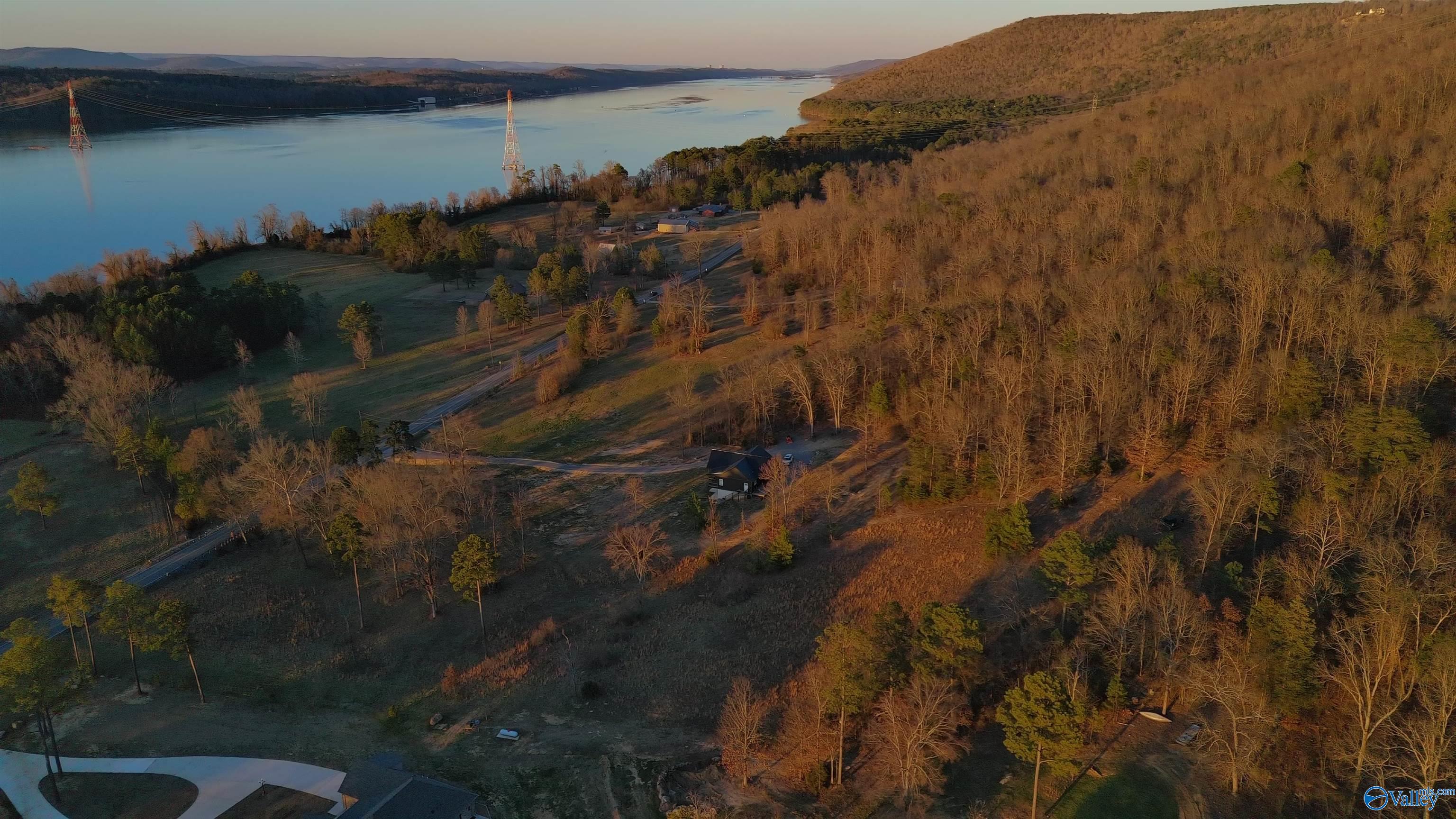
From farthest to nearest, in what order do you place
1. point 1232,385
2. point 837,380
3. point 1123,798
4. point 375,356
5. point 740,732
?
point 375,356
point 837,380
point 1232,385
point 740,732
point 1123,798

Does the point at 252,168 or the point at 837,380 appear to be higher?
the point at 252,168

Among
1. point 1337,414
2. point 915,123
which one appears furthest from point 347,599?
point 915,123

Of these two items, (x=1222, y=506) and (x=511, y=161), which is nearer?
(x=1222, y=506)

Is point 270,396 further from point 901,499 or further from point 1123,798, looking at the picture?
point 1123,798

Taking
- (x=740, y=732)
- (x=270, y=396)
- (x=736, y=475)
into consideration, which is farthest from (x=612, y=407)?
(x=740, y=732)

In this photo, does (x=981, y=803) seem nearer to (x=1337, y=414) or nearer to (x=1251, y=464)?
(x=1251, y=464)

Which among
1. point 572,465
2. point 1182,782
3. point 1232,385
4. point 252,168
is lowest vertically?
point 1182,782

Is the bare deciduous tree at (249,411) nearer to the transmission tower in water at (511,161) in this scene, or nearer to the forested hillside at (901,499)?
the forested hillside at (901,499)

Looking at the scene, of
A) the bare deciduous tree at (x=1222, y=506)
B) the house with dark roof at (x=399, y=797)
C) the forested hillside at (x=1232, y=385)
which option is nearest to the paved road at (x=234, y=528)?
the forested hillside at (x=1232, y=385)
